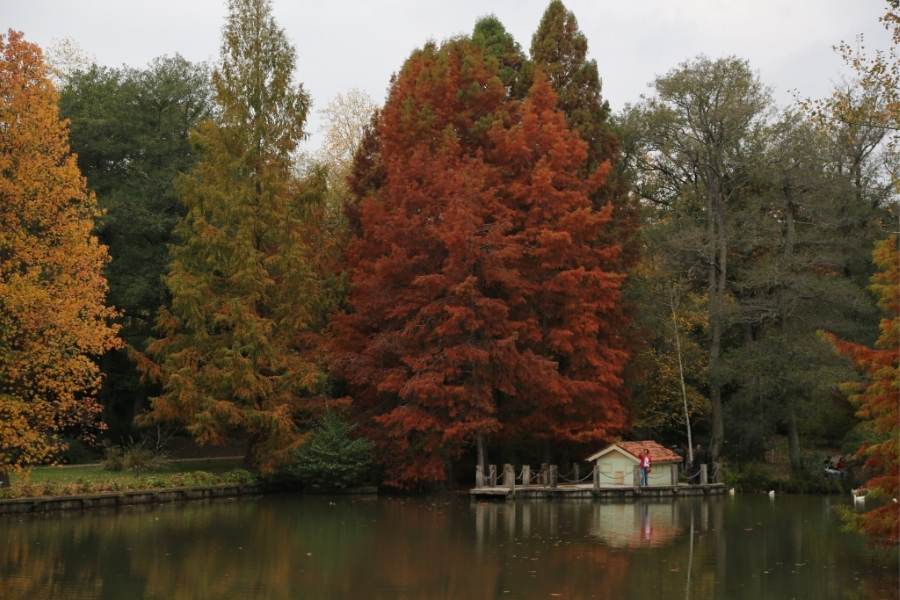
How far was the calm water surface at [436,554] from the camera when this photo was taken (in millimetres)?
18484

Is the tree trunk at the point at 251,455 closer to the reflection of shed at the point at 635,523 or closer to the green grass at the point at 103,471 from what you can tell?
the green grass at the point at 103,471

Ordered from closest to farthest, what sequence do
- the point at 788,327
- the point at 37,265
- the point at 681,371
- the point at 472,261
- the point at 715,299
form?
1. the point at 37,265
2. the point at 472,261
3. the point at 681,371
4. the point at 788,327
5. the point at 715,299

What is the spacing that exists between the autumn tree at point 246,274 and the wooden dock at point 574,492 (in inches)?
270

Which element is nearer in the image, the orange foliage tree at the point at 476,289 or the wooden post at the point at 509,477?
the orange foliage tree at the point at 476,289

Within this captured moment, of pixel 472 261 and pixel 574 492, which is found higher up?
pixel 472 261

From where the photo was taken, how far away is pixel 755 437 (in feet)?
138

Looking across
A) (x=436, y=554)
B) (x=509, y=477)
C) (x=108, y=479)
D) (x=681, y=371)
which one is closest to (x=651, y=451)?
(x=681, y=371)

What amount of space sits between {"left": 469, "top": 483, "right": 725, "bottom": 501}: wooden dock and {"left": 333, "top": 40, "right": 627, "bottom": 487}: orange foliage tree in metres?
1.79

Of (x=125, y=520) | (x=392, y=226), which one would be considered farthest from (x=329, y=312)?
(x=125, y=520)

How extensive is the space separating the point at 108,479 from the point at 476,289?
12999 mm

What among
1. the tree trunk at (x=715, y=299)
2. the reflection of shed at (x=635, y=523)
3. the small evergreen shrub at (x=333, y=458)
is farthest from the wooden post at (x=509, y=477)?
the tree trunk at (x=715, y=299)

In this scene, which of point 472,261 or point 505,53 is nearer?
point 472,261

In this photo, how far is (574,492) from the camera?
36531 millimetres

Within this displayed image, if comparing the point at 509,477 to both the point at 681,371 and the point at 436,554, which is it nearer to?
the point at 681,371
